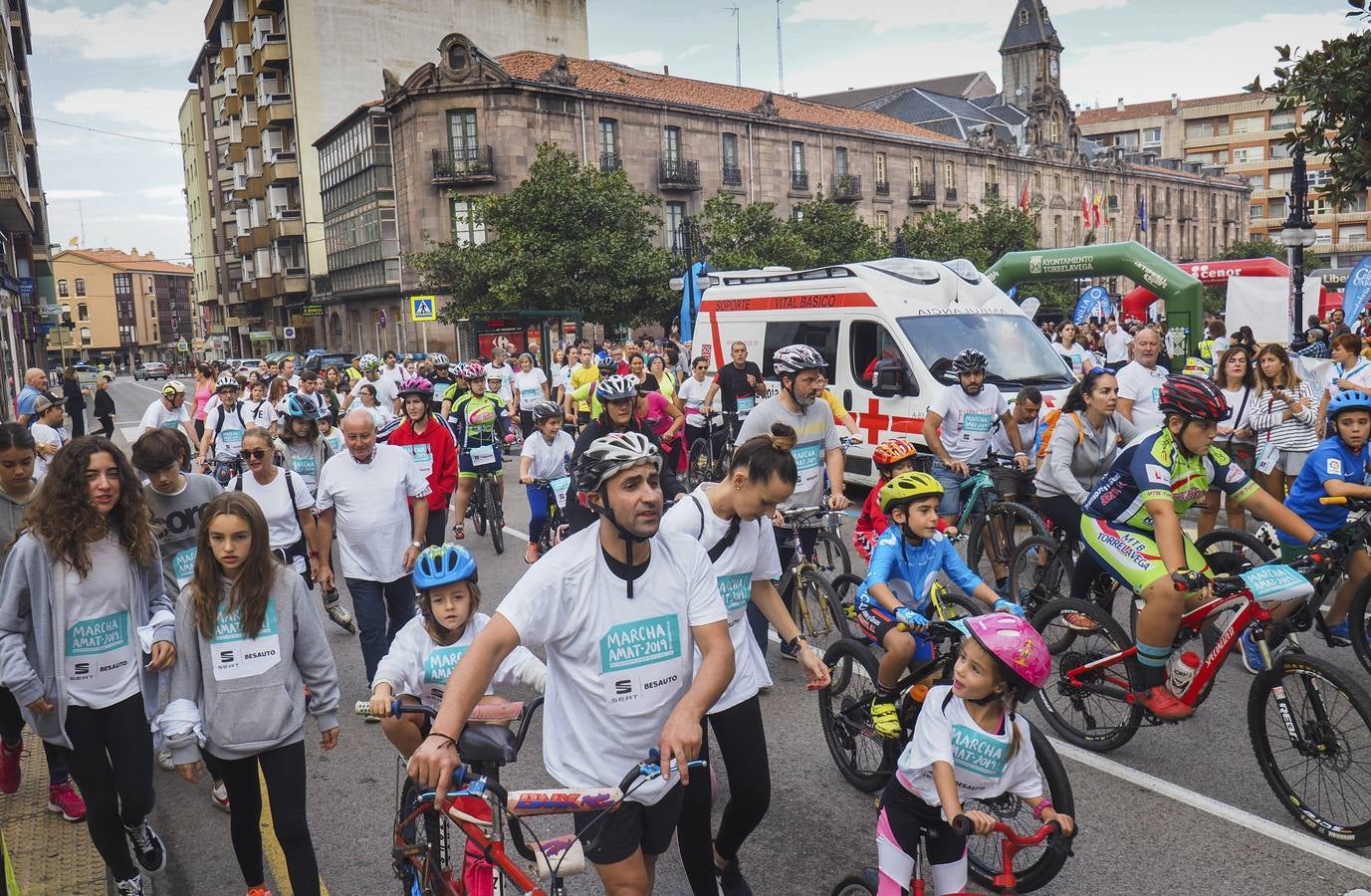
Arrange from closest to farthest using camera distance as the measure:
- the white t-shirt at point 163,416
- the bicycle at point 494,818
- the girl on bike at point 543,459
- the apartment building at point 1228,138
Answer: the bicycle at point 494,818, the girl on bike at point 543,459, the white t-shirt at point 163,416, the apartment building at point 1228,138

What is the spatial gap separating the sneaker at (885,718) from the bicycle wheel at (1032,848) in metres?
0.50

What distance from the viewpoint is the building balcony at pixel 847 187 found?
51194 millimetres

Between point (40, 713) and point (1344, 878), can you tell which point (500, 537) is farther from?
point (1344, 878)

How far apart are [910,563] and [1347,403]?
2.90m

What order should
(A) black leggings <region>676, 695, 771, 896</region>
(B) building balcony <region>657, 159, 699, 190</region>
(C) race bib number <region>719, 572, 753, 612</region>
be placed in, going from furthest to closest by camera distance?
1. (B) building balcony <region>657, 159, 699, 190</region>
2. (C) race bib number <region>719, 572, 753, 612</region>
3. (A) black leggings <region>676, 695, 771, 896</region>

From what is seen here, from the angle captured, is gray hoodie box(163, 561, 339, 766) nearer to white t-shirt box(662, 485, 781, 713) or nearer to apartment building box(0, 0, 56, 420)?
white t-shirt box(662, 485, 781, 713)

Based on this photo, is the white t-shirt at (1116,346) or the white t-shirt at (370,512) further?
the white t-shirt at (1116,346)

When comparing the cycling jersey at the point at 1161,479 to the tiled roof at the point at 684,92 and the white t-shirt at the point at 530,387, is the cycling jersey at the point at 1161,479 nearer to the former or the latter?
the white t-shirt at the point at 530,387

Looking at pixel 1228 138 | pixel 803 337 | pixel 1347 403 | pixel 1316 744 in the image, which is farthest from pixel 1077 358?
pixel 1228 138

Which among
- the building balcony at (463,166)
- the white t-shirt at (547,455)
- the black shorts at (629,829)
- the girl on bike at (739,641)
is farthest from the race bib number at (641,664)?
the building balcony at (463,166)

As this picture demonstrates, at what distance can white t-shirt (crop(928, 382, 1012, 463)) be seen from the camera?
8766mm

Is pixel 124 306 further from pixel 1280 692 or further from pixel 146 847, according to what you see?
pixel 1280 692

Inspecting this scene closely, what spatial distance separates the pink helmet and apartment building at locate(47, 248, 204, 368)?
457ft

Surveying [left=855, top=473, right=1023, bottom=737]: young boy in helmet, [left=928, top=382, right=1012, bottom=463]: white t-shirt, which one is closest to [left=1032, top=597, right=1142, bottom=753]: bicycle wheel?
[left=855, top=473, right=1023, bottom=737]: young boy in helmet
